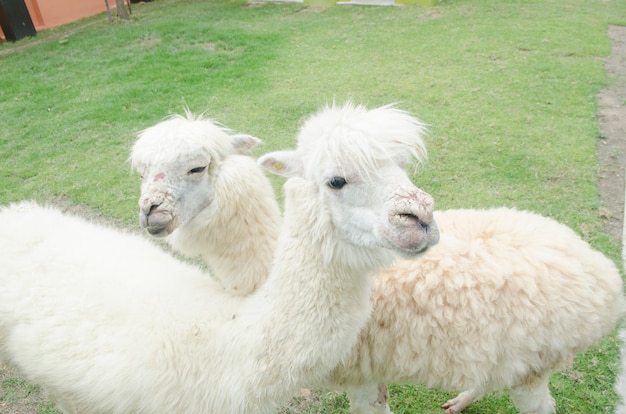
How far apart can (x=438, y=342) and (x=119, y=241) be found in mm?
1976

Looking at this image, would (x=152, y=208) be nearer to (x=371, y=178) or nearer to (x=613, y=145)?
(x=371, y=178)

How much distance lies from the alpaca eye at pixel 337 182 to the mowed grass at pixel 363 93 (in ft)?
5.92

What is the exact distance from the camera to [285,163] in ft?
6.52

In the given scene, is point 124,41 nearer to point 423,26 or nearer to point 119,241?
point 423,26

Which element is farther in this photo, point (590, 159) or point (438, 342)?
point (590, 159)

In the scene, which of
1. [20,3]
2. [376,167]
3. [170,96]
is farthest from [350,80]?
[20,3]

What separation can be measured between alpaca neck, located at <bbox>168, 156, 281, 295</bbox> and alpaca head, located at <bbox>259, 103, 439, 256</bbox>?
0.50 metres

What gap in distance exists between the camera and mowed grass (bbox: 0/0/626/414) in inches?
178

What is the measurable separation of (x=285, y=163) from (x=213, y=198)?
52 centimetres

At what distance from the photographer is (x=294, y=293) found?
1945 millimetres

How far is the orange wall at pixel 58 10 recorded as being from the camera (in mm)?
12828

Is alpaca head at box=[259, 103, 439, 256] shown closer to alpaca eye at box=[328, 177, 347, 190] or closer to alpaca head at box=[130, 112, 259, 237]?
alpaca eye at box=[328, 177, 347, 190]

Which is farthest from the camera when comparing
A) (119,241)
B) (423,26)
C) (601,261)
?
(423,26)

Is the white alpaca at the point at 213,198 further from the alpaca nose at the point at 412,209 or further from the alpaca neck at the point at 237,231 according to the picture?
the alpaca nose at the point at 412,209
